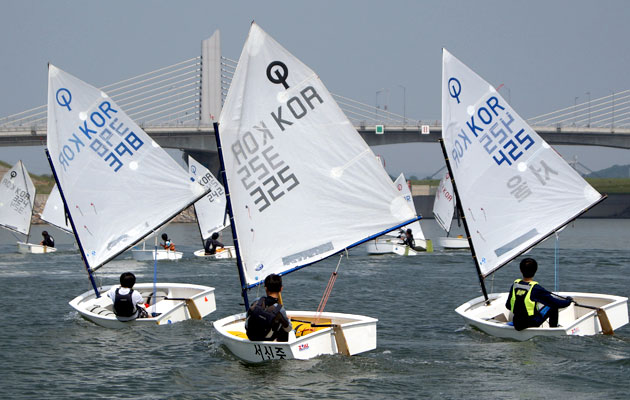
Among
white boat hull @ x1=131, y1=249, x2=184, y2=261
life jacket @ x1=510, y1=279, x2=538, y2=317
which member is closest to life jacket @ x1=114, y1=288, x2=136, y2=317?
life jacket @ x1=510, y1=279, x2=538, y2=317

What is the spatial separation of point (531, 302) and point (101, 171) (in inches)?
360

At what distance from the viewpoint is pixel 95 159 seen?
17781 millimetres

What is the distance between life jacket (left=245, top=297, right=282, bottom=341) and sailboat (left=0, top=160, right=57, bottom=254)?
1358 inches

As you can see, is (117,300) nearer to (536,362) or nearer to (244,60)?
(244,60)

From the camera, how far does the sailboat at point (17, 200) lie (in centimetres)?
4416

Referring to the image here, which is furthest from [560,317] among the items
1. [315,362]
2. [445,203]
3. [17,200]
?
[17,200]

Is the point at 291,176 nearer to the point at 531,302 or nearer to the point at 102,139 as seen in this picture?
the point at 531,302

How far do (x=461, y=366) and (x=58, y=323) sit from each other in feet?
29.5

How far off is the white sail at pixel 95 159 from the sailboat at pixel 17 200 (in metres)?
27.7

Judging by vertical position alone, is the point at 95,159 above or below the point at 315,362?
above

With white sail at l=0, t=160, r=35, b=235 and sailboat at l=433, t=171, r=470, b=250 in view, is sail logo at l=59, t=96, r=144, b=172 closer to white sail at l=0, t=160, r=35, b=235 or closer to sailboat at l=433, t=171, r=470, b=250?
sailboat at l=433, t=171, r=470, b=250

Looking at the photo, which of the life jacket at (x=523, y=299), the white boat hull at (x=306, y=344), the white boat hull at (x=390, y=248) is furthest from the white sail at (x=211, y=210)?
the life jacket at (x=523, y=299)

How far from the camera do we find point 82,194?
17781mm

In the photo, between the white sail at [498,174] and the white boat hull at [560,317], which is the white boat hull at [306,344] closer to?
the white boat hull at [560,317]
